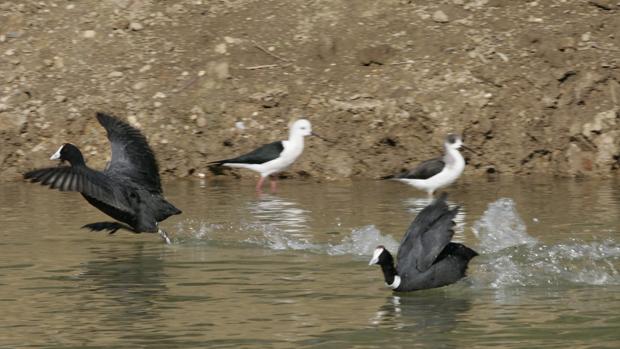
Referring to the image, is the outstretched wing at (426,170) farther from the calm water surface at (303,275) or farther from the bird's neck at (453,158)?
the calm water surface at (303,275)

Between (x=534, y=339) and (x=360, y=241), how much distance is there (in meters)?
4.76

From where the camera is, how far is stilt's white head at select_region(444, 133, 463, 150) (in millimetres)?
19844

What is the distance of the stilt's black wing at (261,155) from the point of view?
66.9 ft

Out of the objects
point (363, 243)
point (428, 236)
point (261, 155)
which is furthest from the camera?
point (261, 155)

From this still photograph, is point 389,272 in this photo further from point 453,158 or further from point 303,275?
point 453,158

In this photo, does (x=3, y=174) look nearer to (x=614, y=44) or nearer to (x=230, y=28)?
(x=230, y=28)

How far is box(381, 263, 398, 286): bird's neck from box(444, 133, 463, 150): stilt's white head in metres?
7.77

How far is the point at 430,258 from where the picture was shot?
12.3 m

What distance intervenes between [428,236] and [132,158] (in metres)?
4.84

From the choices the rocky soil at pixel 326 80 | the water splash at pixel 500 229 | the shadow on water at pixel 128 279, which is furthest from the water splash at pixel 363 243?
the rocky soil at pixel 326 80

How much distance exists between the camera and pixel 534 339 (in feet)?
33.6

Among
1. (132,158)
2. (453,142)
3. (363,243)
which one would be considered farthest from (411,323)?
(453,142)

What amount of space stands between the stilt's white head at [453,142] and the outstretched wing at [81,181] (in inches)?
241

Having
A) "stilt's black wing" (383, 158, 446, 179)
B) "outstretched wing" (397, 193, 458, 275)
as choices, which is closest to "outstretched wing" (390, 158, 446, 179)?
"stilt's black wing" (383, 158, 446, 179)
